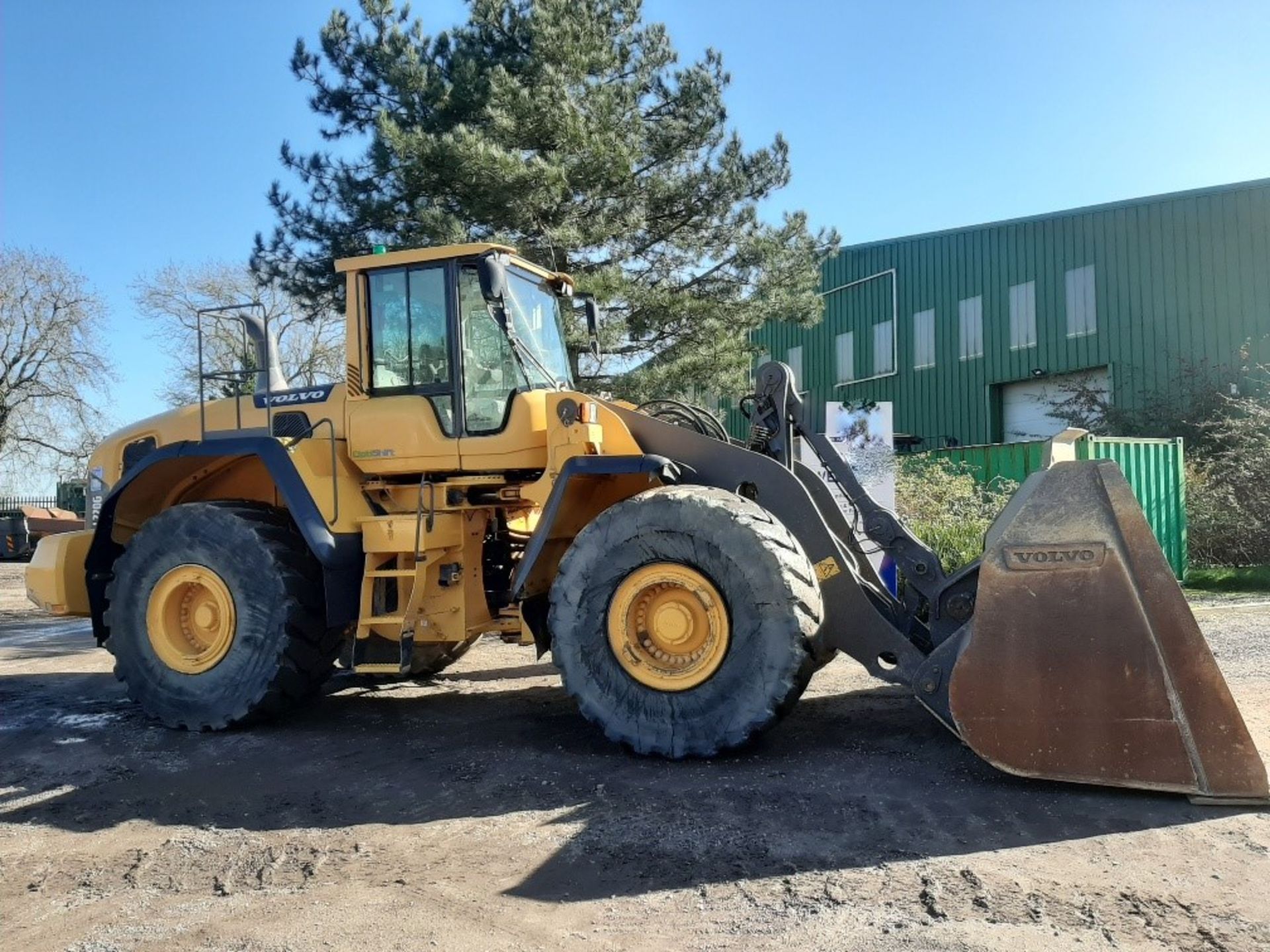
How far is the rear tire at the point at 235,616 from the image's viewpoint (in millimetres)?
6176

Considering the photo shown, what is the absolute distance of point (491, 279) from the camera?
6.05 m

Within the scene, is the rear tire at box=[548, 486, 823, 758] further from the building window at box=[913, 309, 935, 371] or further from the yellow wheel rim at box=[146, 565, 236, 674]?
the building window at box=[913, 309, 935, 371]

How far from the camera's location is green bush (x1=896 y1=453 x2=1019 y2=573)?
12.2m

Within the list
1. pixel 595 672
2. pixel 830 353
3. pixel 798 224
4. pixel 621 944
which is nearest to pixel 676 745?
pixel 595 672

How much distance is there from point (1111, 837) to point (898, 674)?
4.32ft

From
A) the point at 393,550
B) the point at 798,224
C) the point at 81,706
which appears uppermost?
the point at 798,224

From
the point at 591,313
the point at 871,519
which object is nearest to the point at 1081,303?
the point at 591,313

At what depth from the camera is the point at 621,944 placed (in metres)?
3.21

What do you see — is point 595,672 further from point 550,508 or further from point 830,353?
point 830,353

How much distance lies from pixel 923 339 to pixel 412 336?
2271 centimetres

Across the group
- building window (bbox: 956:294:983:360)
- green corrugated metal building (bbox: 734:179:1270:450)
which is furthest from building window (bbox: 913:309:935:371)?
building window (bbox: 956:294:983:360)

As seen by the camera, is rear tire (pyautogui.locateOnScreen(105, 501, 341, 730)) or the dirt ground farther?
rear tire (pyautogui.locateOnScreen(105, 501, 341, 730))

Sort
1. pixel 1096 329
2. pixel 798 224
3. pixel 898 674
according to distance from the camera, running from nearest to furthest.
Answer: pixel 898 674 < pixel 798 224 < pixel 1096 329

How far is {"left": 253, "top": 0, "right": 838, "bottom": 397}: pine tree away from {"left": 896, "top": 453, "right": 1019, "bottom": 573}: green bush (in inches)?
117
